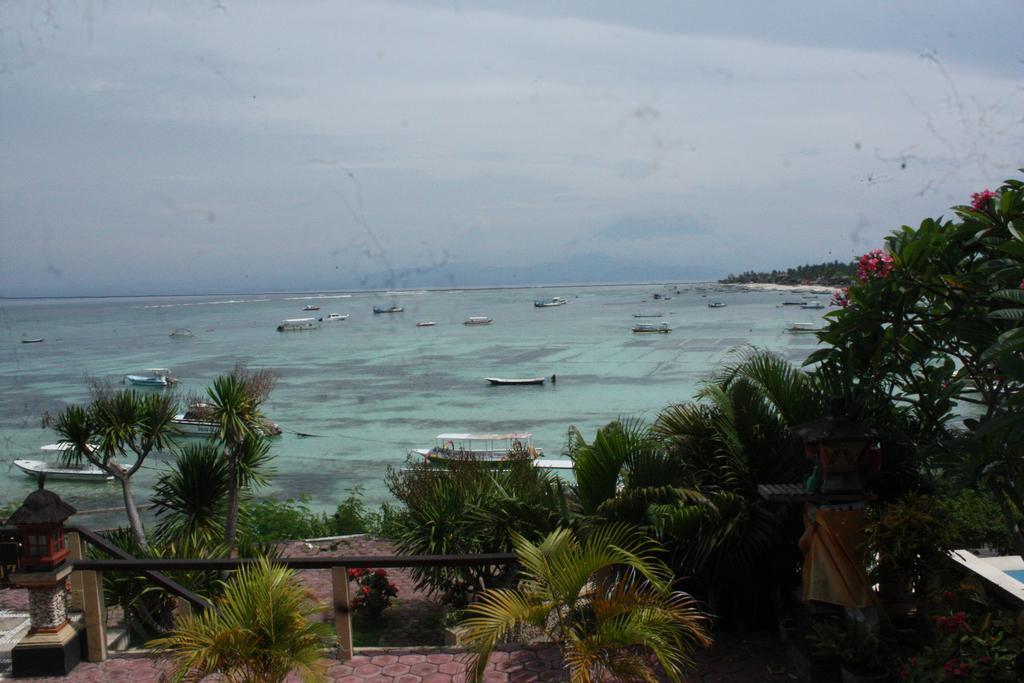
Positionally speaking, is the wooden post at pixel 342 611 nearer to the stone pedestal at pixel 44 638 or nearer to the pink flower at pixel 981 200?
the stone pedestal at pixel 44 638

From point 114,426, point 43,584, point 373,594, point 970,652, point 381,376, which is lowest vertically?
point 381,376

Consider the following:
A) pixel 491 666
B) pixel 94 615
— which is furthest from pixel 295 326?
pixel 491 666

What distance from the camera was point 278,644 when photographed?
4.00 metres

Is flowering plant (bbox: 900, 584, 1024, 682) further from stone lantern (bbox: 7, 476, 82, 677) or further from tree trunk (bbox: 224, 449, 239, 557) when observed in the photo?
tree trunk (bbox: 224, 449, 239, 557)

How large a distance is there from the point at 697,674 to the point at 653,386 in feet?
139

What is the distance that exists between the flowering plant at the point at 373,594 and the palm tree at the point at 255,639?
449cm

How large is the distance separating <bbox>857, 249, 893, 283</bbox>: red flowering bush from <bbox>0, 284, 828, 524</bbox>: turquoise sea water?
16470 millimetres

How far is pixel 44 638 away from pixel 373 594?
12.3ft

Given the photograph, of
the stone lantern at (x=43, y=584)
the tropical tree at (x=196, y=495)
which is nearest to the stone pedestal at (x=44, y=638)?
the stone lantern at (x=43, y=584)

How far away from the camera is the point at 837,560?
484 centimetres

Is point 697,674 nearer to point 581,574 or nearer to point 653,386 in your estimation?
point 581,574

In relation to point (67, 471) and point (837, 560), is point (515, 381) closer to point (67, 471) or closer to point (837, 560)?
point (67, 471)

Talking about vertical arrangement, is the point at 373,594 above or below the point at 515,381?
above

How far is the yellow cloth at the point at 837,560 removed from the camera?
15.9 feet
